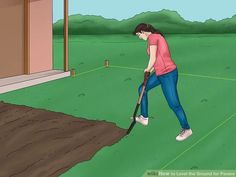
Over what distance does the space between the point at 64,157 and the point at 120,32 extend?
1547cm

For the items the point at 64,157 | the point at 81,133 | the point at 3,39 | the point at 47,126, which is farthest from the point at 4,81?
the point at 64,157

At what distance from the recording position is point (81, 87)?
10.9m

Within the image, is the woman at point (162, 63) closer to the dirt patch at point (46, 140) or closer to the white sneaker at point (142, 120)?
the white sneaker at point (142, 120)

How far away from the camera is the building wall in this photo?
12109mm

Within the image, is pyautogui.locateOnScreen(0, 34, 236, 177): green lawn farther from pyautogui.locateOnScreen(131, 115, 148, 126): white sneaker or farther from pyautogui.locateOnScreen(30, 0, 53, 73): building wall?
pyautogui.locateOnScreen(30, 0, 53, 73): building wall

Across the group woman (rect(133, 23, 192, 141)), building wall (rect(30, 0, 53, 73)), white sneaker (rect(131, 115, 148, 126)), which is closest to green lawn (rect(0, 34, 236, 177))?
white sneaker (rect(131, 115, 148, 126))

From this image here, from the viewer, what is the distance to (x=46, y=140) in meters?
7.75

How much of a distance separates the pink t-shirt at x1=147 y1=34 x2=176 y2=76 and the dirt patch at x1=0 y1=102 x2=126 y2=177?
1369 millimetres

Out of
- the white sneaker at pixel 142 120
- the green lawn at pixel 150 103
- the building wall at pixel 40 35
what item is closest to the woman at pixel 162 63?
the green lawn at pixel 150 103

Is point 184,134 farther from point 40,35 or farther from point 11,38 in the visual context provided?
point 40,35

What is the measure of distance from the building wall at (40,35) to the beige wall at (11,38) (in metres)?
0.26

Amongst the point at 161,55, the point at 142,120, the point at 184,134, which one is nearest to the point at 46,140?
the point at 142,120

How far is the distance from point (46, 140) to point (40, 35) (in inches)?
204

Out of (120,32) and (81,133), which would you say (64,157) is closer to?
(81,133)
